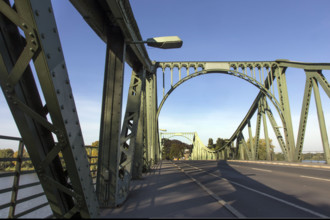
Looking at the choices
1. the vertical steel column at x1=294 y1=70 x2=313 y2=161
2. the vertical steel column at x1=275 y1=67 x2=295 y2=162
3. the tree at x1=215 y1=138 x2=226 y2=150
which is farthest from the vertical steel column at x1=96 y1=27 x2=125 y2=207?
the tree at x1=215 y1=138 x2=226 y2=150

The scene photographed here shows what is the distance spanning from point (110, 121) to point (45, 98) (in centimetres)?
242

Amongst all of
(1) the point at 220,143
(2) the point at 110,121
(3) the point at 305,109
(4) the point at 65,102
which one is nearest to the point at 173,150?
(1) the point at 220,143

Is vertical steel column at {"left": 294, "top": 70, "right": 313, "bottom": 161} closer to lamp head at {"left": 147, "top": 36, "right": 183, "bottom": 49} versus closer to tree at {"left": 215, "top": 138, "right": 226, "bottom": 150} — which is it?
lamp head at {"left": 147, "top": 36, "right": 183, "bottom": 49}

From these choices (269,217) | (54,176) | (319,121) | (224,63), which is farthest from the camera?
(224,63)

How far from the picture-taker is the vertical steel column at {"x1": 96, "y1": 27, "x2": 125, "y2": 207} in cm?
452

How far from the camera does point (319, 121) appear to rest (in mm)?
15008

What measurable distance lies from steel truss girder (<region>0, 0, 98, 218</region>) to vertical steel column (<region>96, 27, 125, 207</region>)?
5.46 feet

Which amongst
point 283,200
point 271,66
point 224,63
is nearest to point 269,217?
point 283,200

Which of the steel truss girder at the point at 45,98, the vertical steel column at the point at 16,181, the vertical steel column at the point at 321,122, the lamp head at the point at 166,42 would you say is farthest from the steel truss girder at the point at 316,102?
the vertical steel column at the point at 16,181

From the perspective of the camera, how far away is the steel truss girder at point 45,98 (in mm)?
2105

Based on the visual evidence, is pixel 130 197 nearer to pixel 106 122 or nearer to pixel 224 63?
pixel 106 122

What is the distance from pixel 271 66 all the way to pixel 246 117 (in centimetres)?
784

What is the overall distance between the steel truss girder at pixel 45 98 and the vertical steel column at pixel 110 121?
1.66 metres

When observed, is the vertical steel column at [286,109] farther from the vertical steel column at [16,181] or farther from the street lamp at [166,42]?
the vertical steel column at [16,181]
